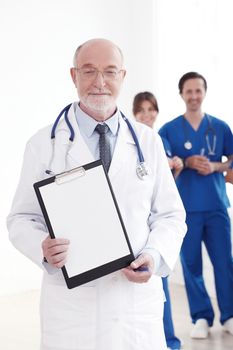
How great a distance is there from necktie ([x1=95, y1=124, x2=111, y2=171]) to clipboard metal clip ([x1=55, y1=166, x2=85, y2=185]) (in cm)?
18

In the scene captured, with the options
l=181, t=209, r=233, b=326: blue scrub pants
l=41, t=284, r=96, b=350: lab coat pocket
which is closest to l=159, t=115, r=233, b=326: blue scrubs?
l=181, t=209, r=233, b=326: blue scrub pants

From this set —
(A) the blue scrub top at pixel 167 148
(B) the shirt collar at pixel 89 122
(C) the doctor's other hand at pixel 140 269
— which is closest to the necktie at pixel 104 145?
(B) the shirt collar at pixel 89 122

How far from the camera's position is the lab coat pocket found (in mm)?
1576

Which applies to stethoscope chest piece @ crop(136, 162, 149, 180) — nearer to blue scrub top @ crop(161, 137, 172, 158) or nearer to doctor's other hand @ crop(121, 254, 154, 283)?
doctor's other hand @ crop(121, 254, 154, 283)

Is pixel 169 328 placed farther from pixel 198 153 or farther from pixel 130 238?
pixel 130 238

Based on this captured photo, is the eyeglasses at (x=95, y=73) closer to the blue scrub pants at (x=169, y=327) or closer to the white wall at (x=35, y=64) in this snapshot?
the blue scrub pants at (x=169, y=327)

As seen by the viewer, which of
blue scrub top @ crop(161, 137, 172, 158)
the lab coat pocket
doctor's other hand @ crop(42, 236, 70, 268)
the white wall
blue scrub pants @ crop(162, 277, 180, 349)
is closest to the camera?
doctor's other hand @ crop(42, 236, 70, 268)

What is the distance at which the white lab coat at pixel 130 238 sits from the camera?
5.18 feet

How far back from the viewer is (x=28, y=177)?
1.62 metres

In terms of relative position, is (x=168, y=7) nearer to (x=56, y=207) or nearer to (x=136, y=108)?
(x=136, y=108)

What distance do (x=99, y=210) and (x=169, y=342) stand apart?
1740mm

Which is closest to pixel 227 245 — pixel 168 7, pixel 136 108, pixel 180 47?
pixel 136 108

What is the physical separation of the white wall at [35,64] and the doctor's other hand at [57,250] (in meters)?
3.13

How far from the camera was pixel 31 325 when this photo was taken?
374cm
